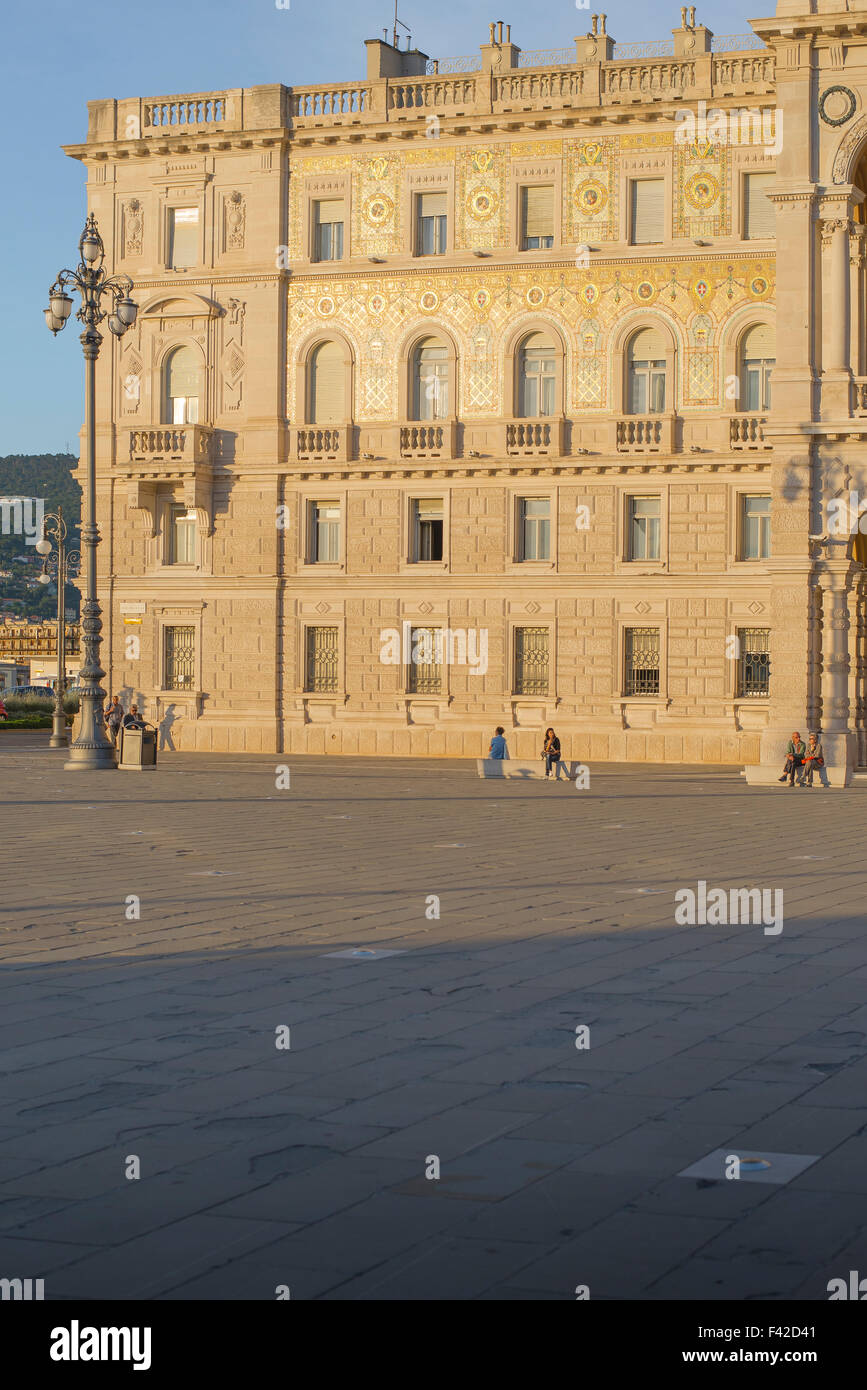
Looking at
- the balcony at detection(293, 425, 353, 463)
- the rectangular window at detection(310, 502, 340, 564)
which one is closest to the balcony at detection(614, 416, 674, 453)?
the balcony at detection(293, 425, 353, 463)

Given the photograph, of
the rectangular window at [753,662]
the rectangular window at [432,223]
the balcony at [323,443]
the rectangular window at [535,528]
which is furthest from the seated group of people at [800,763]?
the rectangular window at [432,223]

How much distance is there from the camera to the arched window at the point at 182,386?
4600 cm

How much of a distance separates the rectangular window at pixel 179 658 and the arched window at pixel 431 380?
823cm

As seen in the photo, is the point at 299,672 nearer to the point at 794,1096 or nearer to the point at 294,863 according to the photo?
the point at 294,863

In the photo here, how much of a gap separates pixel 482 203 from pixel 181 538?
11460 millimetres

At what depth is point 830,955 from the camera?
10906 millimetres

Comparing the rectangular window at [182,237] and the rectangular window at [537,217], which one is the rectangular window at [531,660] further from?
the rectangular window at [182,237]

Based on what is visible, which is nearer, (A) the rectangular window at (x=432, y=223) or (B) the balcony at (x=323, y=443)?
(A) the rectangular window at (x=432, y=223)

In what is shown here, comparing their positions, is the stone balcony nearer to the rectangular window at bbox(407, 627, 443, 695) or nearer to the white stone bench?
the rectangular window at bbox(407, 627, 443, 695)

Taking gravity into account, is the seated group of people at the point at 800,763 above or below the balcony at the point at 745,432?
below

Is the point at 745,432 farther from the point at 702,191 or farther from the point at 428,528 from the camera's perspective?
the point at 428,528

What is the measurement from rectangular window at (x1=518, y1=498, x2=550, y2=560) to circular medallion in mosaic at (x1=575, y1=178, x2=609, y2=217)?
22.4 feet

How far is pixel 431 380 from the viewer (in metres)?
44.2

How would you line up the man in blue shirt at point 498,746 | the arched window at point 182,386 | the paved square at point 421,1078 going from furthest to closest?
the arched window at point 182,386
the man in blue shirt at point 498,746
the paved square at point 421,1078
